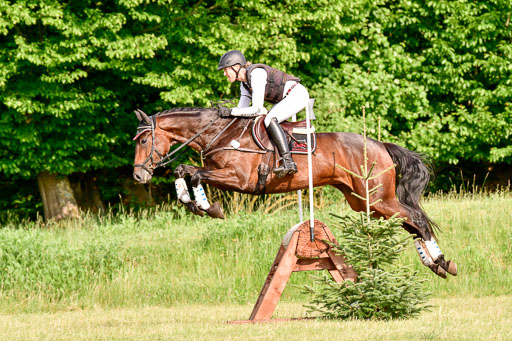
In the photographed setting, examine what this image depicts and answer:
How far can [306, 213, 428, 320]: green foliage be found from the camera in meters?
7.70

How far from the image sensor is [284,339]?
683 centimetres

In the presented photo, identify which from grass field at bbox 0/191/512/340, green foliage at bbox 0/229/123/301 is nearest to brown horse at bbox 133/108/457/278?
grass field at bbox 0/191/512/340

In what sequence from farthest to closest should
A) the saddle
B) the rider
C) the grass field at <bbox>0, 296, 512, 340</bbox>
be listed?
the saddle
the rider
the grass field at <bbox>0, 296, 512, 340</bbox>

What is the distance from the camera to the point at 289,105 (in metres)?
9.27

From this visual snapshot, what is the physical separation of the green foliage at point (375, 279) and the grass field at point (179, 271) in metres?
1.07

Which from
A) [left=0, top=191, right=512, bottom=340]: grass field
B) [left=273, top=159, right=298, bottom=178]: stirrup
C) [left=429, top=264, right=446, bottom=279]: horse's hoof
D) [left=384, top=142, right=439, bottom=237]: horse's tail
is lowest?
[left=0, top=191, right=512, bottom=340]: grass field

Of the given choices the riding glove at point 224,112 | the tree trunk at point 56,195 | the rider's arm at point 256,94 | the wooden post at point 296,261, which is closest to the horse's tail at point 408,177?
the wooden post at point 296,261

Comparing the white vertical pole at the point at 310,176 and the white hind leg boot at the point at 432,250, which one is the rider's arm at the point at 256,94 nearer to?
the white vertical pole at the point at 310,176

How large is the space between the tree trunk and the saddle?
33.2 feet

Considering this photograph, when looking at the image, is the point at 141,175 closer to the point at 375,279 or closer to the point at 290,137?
the point at 290,137

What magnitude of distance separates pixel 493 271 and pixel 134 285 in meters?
5.52

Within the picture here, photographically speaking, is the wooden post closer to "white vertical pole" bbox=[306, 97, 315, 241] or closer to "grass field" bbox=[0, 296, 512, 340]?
"white vertical pole" bbox=[306, 97, 315, 241]

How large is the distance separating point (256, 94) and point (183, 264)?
4527 mm

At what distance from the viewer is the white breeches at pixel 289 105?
363 inches
